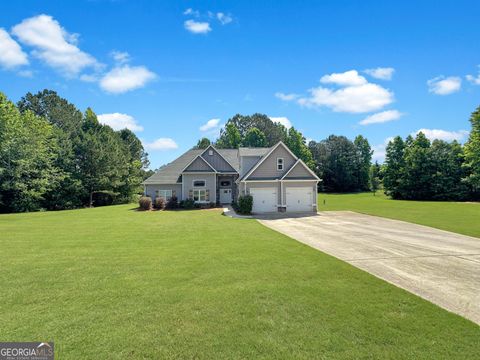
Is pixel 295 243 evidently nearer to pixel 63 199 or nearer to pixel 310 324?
pixel 310 324

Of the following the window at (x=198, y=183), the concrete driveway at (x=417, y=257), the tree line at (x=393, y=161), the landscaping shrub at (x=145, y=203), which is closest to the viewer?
the concrete driveway at (x=417, y=257)

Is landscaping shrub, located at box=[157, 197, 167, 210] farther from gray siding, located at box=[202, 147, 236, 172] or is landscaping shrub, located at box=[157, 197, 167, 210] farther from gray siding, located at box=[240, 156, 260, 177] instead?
gray siding, located at box=[240, 156, 260, 177]

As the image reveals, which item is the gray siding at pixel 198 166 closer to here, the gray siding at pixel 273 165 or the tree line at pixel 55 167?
the gray siding at pixel 273 165

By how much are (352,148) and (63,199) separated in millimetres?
69274

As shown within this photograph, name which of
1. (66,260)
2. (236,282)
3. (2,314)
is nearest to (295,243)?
(236,282)

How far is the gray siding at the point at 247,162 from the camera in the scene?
29984 mm

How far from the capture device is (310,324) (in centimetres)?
506

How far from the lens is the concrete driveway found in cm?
666

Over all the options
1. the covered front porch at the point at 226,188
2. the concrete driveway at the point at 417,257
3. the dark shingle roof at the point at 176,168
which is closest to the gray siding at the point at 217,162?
the covered front porch at the point at 226,188

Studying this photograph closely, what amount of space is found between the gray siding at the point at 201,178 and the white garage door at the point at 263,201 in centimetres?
743

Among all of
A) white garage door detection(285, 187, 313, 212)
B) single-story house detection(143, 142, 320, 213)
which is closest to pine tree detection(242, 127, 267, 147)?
single-story house detection(143, 142, 320, 213)

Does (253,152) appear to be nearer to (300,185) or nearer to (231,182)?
(231,182)

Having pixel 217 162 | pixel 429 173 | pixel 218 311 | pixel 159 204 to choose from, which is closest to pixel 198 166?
pixel 217 162

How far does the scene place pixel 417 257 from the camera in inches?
399
